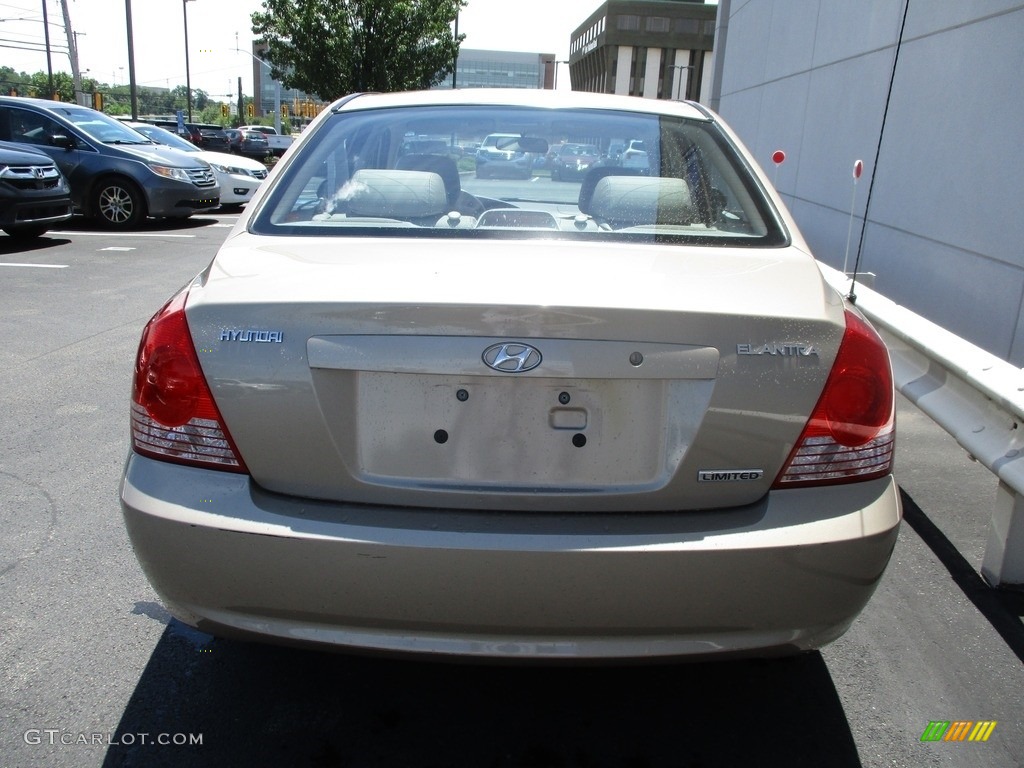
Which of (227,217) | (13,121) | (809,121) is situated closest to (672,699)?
(809,121)

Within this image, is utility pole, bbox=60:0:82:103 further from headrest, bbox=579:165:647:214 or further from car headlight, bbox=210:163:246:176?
headrest, bbox=579:165:647:214

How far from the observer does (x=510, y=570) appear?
6.65 feet

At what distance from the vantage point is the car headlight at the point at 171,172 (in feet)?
45.6

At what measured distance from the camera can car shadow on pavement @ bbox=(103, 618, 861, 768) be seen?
94.9 inches

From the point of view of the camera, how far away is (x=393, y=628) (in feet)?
6.89

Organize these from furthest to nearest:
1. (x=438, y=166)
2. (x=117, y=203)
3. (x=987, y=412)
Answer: (x=117, y=203) < (x=987, y=412) < (x=438, y=166)

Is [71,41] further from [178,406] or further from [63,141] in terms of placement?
[178,406]

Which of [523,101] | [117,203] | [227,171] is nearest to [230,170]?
[227,171]

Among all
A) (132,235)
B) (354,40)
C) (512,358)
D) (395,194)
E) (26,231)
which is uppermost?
(354,40)

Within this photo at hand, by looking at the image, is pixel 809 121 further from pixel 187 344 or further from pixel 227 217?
pixel 187 344

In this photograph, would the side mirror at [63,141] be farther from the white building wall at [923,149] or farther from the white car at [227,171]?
the white building wall at [923,149]

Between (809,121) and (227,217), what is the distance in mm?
10244

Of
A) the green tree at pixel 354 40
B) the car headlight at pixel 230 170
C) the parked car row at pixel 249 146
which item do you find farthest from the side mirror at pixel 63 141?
the green tree at pixel 354 40

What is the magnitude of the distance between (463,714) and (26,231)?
38.1ft
